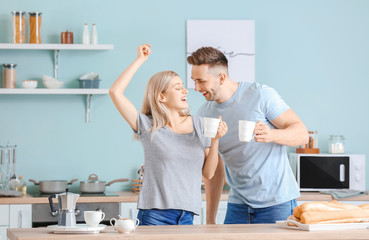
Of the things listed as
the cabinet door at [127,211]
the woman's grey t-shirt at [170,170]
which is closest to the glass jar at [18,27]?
the cabinet door at [127,211]

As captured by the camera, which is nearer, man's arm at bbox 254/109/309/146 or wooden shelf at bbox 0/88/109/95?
man's arm at bbox 254/109/309/146

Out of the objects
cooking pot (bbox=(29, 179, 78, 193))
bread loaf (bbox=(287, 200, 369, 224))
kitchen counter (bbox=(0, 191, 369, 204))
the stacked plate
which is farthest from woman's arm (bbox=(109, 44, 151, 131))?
the stacked plate

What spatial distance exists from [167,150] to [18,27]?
229 cm

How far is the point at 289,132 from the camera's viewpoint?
2.69 meters

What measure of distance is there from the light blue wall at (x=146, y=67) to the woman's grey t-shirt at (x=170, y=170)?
6.67ft

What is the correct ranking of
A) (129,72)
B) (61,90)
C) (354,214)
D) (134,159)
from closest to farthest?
(354,214), (129,72), (61,90), (134,159)

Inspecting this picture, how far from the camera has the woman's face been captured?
8.71 ft

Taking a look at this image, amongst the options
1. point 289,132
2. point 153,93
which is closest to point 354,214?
point 289,132

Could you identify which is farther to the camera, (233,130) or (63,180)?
(63,180)

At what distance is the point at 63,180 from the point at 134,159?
552 mm

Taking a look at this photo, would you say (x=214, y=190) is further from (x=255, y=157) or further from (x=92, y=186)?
(x=92, y=186)

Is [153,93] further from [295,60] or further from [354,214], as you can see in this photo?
[295,60]

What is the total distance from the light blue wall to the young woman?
1.94 meters

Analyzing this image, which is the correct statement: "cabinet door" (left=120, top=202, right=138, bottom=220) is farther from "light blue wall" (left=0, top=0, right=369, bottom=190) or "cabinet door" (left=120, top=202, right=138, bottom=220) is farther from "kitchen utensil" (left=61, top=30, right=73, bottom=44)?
"kitchen utensil" (left=61, top=30, right=73, bottom=44)
